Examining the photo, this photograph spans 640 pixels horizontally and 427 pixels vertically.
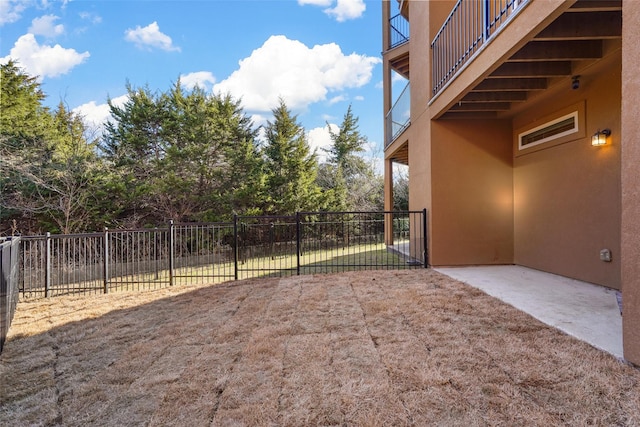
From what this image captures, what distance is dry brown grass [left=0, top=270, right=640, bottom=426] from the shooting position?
1927 millimetres

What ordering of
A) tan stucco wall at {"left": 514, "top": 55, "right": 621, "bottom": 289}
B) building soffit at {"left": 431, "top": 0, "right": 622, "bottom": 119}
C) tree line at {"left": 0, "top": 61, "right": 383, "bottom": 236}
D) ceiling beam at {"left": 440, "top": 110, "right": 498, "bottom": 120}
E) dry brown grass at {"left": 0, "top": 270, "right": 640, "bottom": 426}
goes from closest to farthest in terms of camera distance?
dry brown grass at {"left": 0, "top": 270, "right": 640, "bottom": 426}, building soffit at {"left": 431, "top": 0, "right": 622, "bottom": 119}, tan stucco wall at {"left": 514, "top": 55, "right": 621, "bottom": 289}, ceiling beam at {"left": 440, "top": 110, "right": 498, "bottom": 120}, tree line at {"left": 0, "top": 61, "right": 383, "bottom": 236}

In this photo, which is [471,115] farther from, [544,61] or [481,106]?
[544,61]

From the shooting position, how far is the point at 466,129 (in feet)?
20.9

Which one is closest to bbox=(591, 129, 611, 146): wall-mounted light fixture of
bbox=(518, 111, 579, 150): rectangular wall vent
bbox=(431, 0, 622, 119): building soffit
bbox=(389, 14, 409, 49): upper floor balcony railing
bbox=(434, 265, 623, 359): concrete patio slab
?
bbox=(518, 111, 579, 150): rectangular wall vent

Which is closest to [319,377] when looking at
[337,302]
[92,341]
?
[337,302]

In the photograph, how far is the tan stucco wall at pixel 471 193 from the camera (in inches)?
249

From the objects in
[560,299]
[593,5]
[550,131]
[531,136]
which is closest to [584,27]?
[593,5]

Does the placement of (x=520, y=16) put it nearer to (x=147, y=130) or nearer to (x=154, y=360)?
(x=154, y=360)

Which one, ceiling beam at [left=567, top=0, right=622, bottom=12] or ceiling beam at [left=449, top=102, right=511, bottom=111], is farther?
ceiling beam at [left=449, top=102, right=511, bottom=111]

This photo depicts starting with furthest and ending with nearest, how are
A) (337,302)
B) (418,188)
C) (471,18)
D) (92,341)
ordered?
(418,188), (471,18), (337,302), (92,341)

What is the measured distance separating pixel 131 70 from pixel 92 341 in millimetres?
13165

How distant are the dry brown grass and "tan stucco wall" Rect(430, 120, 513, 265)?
7.49 ft

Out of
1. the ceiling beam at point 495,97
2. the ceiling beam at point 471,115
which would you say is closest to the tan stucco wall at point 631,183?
the ceiling beam at point 495,97

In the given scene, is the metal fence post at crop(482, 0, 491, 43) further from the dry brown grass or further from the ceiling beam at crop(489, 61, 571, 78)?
the dry brown grass
